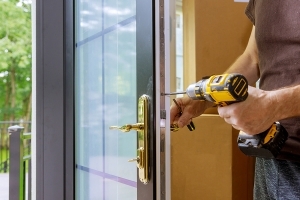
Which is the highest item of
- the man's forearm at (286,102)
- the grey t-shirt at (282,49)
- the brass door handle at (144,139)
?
the grey t-shirt at (282,49)

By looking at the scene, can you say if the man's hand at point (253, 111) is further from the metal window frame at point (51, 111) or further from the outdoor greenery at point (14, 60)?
the outdoor greenery at point (14, 60)

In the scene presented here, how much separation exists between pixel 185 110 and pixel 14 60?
4839mm

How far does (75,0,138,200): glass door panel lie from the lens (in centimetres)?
105

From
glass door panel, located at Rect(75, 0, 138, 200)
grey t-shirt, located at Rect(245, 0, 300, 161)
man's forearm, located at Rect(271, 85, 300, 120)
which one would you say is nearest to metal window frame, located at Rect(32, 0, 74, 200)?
glass door panel, located at Rect(75, 0, 138, 200)

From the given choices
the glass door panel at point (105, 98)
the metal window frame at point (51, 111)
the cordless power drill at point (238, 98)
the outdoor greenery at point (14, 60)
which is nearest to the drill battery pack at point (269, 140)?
the cordless power drill at point (238, 98)

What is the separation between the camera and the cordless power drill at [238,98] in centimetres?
54

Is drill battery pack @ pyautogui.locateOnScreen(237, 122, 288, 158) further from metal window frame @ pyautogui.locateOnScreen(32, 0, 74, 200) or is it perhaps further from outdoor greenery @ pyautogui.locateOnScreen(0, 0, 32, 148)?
outdoor greenery @ pyautogui.locateOnScreen(0, 0, 32, 148)

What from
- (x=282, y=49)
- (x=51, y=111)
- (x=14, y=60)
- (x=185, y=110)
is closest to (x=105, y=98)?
(x=51, y=111)

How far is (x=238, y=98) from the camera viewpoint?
550mm

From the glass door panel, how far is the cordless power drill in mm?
374

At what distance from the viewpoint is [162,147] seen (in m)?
0.73

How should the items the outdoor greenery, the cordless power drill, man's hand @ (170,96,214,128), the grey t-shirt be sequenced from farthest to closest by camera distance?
the outdoor greenery, man's hand @ (170,96,214,128), the grey t-shirt, the cordless power drill

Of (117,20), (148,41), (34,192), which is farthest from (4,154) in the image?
(148,41)

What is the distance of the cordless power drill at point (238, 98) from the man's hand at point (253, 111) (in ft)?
0.05
